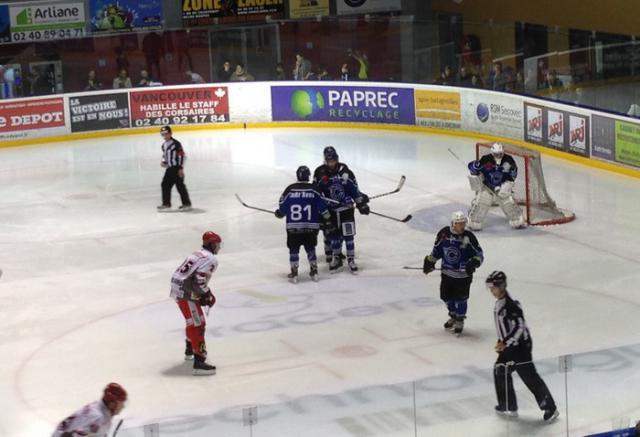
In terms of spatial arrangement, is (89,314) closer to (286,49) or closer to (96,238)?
(96,238)

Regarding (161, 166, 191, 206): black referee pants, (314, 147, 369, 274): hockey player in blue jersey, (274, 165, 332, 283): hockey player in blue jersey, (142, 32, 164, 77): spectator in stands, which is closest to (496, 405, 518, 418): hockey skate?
(274, 165, 332, 283): hockey player in blue jersey

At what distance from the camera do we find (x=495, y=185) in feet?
57.0

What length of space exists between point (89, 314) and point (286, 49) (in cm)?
1456

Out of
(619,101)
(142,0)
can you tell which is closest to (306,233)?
(619,101)

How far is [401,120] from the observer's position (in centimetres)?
2578

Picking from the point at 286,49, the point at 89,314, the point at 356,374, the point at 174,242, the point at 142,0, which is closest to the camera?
→ the point at 356,374

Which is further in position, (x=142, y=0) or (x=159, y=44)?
(x=142, y=0)

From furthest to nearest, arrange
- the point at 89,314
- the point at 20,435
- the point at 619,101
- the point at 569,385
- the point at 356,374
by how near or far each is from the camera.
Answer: the point at 619,101, the point at 89,314, the point at 356,374, the point at 20,435, the point at 569,385

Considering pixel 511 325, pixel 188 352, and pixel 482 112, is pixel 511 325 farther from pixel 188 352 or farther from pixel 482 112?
pixel 482 112

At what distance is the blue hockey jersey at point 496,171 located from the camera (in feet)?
57.0

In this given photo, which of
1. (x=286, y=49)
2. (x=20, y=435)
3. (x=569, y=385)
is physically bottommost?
(x=20, y=435)

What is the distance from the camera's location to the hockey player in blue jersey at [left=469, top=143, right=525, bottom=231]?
1733 cm

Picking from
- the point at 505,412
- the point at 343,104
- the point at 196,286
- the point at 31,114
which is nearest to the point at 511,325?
the point at 505,412

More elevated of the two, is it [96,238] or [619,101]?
[619,101]
